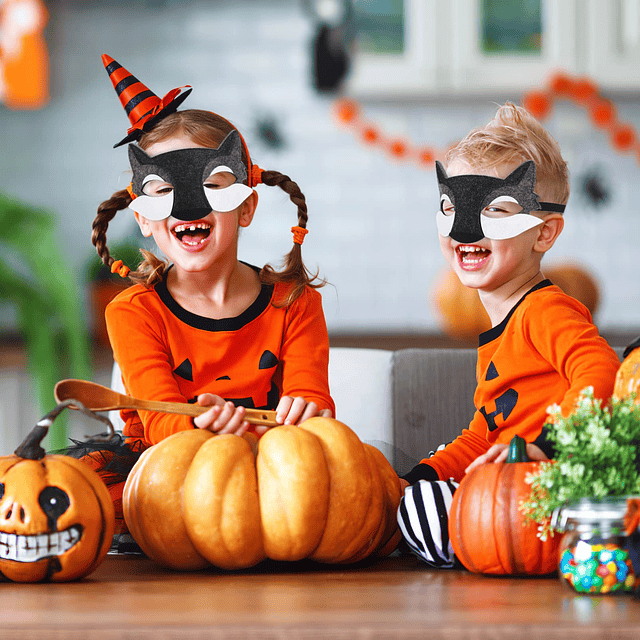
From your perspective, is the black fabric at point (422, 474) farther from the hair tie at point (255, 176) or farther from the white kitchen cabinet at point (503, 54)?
the white kitchen cabinet at point (503, 54)

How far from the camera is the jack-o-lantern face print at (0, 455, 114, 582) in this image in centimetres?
79

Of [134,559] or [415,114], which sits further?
[415,114]

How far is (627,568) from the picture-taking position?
69cm

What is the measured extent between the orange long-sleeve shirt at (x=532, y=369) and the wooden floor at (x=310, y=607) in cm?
26

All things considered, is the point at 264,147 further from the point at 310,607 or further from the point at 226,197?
the point at 310,607

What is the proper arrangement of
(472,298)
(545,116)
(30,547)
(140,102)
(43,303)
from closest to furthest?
(30,547), (140,102), (472,298), (43,303), (545,116)

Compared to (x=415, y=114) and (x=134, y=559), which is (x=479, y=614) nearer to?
(x=134, y=559)

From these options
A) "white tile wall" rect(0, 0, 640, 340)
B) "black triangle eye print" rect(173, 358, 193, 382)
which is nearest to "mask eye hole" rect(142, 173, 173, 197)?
"black triangle eye print" rect(173, 358, 193, 382)

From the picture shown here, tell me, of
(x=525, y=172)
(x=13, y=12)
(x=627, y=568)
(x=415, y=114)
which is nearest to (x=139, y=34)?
(x=13, y=12)

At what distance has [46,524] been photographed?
0.79m

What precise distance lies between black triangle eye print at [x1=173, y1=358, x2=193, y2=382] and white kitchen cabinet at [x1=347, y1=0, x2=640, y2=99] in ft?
6.98

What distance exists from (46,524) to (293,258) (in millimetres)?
631

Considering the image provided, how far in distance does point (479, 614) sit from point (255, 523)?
29cm

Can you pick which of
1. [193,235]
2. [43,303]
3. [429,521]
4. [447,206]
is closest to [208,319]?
[193,235]
